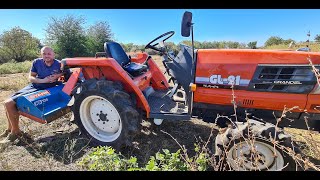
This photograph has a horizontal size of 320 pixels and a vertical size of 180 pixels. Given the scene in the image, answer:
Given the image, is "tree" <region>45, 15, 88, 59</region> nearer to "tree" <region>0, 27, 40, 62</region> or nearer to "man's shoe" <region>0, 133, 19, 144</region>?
"tree" <region>0, 27, 40, 62</region>

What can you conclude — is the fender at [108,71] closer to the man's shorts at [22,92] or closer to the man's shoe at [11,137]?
the man's shorts at [22,92]

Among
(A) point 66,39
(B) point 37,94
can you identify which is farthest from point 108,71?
(A) point 66,39

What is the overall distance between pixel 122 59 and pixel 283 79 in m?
2.58

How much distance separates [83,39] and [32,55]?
5.47m

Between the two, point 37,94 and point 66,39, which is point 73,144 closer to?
point 37,94

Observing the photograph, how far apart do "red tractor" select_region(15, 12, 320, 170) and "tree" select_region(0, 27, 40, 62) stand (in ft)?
83.7

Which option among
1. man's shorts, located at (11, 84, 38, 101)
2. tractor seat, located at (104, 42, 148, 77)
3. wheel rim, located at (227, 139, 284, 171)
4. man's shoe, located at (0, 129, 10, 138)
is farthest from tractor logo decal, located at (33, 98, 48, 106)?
wheel rim, located at (227, 139, 284, 171)

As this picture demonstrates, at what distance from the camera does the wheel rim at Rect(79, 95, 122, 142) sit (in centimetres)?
366

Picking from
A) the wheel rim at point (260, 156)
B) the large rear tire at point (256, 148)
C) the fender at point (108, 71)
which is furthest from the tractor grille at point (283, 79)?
the fender at point (108, 71)

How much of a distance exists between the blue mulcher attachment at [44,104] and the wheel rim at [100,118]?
1.69ft

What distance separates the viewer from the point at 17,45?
85.1 ft

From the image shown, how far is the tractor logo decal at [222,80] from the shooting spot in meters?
3.24

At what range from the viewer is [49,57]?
15.1ft
